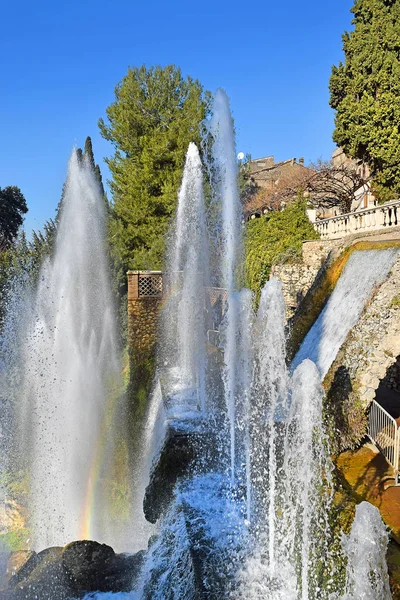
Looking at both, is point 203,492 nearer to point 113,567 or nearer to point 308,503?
point 308,503

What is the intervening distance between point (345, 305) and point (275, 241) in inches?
284

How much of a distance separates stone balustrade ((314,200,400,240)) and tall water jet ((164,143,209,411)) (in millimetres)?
4176

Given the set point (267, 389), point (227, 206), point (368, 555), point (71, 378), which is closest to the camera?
point (368, 555)

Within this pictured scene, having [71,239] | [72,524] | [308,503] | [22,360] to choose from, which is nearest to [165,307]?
[71,239]

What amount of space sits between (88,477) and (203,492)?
483 cm

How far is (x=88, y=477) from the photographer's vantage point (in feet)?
31.1

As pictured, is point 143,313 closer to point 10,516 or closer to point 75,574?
point 10,516

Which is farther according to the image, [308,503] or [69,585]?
[69,585]

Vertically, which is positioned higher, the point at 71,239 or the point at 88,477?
the point at 71,239

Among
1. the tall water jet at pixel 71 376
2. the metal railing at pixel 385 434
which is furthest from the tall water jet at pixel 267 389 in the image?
the tall water jet at pixel 71 376

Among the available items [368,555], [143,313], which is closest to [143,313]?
[143,313]

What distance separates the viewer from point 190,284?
1232cm

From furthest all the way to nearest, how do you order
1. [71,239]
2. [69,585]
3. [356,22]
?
[356,22], [71,239], [69,585]

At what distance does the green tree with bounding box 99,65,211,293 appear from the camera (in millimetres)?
16297
